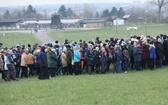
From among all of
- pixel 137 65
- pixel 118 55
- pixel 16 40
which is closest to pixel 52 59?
pixel 118 55

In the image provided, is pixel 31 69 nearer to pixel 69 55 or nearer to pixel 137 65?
pixel 69 55

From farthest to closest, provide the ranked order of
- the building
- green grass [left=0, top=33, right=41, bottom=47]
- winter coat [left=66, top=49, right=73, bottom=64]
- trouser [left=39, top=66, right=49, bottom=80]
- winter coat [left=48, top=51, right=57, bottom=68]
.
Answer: the building → green grass [left=0, top=33, right=41, bottom=47] → winter coat [left=66, top=49, right=73, bottom=64] → winter coat [left=48, top=51, right=57, bottom=68] → trouser [left=39, top=66, right=49, bottom=80]

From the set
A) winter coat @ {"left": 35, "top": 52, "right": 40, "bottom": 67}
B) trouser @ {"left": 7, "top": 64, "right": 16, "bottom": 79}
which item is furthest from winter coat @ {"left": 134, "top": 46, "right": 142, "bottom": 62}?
trouser @ {"left": 7, "top": 64, "right": 16, "bottom": 79}

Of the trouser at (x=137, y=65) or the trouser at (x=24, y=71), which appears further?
the trouser at (x=137, y=65)

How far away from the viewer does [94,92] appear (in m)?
12.8

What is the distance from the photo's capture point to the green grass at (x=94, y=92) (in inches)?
443

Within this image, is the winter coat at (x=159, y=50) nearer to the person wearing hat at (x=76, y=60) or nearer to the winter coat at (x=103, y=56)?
the winter coat at (x=103, y=56)

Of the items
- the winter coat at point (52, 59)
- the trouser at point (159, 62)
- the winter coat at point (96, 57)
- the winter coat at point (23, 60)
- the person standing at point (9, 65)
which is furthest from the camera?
the trouser at point (159, 62)

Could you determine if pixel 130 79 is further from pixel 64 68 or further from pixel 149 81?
pixel 64 68

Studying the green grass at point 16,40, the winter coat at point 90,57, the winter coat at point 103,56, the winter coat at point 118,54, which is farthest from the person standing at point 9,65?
the green grass at point 16,40

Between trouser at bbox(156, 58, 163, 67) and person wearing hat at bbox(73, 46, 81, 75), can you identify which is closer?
person wearing hat at bbox(73, 46, 81, 75)

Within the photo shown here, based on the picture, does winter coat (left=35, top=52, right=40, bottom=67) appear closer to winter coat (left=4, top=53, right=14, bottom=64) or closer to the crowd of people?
the crowd of people

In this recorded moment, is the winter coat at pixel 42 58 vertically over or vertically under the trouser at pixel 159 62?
over

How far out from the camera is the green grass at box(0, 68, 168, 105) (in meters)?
11.3
